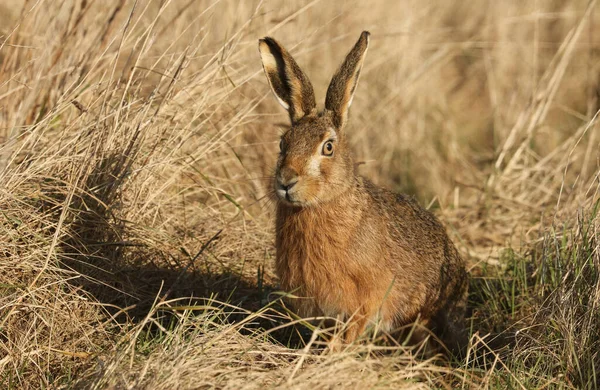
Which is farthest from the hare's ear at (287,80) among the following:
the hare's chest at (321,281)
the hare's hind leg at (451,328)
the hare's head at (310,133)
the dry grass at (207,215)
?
the hare's hind leg at (451,328)

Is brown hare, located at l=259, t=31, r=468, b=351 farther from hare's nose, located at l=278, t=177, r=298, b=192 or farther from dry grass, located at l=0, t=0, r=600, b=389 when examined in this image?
dry grass, located at l=0, t=0, r=600, b=389

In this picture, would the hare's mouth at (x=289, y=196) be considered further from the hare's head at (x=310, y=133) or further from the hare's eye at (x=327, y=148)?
the hare's eye at (x=327, y=148)

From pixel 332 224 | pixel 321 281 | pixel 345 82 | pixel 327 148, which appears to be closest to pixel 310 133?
pixel 327 148

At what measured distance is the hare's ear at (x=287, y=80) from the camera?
13.6 ft

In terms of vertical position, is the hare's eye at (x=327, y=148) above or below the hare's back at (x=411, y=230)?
above

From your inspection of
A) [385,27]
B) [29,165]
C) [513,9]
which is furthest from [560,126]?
[29,165]

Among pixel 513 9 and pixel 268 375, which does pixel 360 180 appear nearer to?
pixel 268 375

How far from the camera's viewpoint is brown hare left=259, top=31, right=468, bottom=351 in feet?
13.0

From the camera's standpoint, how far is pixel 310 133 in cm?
401

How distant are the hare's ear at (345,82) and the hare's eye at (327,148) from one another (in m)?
0.18

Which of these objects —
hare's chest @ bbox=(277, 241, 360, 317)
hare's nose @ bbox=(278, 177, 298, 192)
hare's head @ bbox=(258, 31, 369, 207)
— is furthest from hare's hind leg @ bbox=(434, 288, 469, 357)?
hare's nose @ bbox=(278, 177, 298, 192)

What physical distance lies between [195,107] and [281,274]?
127 cm

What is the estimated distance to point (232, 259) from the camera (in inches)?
195

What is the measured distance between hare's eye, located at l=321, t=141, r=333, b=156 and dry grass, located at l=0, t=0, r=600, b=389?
0.80 m
